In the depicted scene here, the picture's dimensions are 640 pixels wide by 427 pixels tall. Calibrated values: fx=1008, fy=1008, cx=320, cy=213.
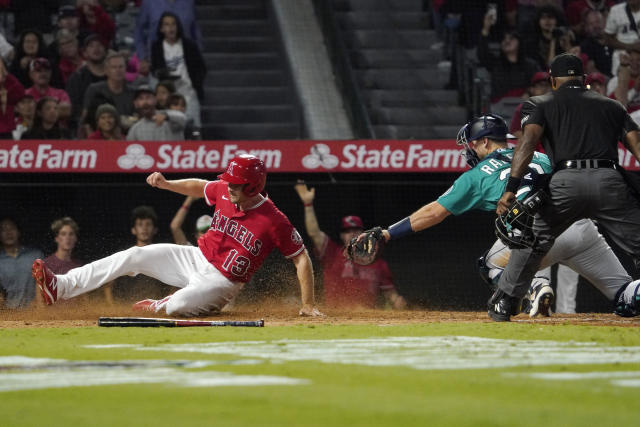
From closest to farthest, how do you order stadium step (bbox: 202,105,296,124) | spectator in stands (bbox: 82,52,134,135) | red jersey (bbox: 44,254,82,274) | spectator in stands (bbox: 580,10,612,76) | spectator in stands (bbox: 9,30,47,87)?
red jersey (bbox: 44,254,82,274), spectator in stands (bbox: 82,52,134,135), spectator in stands (bbox: 9,30,47,87), stadium step (bbox: 202,105,296,124), spectator in stands (bbox: 580,10,612,76)

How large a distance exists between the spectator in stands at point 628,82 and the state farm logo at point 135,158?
5.32 metres

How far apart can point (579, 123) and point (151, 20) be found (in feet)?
24.0

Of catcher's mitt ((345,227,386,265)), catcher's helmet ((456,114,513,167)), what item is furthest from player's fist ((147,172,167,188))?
catcher's helmet ((456,114,513,167))

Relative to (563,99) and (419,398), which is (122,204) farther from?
(419,398)

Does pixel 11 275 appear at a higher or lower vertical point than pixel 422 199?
lower

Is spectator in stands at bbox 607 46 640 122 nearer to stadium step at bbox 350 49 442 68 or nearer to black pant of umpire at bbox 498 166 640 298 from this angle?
stadium step at bbox 350 49 442 68

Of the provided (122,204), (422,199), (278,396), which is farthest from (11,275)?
(278,396)

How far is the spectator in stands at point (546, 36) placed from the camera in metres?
12.7

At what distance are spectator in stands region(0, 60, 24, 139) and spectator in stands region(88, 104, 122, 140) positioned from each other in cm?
90

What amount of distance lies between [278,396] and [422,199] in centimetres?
808

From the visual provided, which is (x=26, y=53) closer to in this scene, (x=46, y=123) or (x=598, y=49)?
(x=46, y=123)

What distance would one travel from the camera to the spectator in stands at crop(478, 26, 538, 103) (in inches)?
482

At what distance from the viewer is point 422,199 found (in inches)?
438

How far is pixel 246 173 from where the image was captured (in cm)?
730
